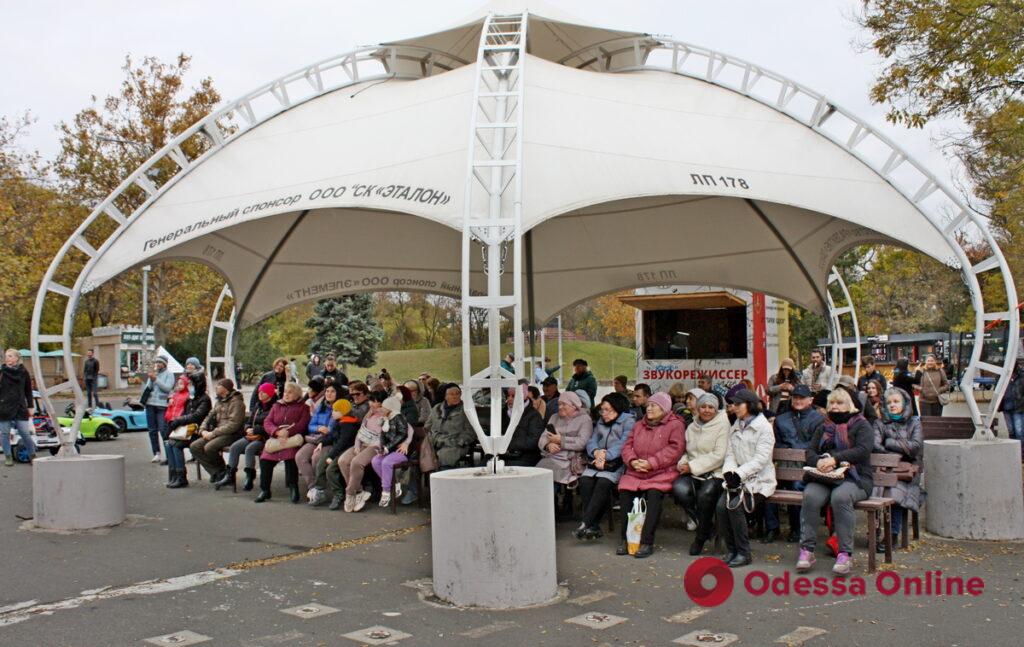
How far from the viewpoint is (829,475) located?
759 cm

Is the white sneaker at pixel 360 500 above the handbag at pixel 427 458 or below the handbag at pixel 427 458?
below

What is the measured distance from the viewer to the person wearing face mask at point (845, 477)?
7.32 meters

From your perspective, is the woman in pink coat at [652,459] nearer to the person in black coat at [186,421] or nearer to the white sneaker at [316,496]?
the white sneaker at [316,496]

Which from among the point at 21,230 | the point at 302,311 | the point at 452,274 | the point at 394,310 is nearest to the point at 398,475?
the point at 452,274

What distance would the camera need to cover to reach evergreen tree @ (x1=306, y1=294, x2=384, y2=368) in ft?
168

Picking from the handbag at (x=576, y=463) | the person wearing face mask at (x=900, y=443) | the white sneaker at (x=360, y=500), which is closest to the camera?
the person wearing face mask at (x=900, y=443)

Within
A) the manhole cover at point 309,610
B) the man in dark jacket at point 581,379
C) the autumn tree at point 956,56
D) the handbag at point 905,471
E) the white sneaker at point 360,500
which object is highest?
the autumn tree at point 956,56

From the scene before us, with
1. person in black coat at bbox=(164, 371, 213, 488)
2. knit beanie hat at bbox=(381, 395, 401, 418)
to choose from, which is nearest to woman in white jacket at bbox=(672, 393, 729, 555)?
knit beanie hat at bbox=(381, 395, 401, 418)

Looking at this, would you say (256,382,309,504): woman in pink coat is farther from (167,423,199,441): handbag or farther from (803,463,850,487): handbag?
(803,463,850,487): handbag

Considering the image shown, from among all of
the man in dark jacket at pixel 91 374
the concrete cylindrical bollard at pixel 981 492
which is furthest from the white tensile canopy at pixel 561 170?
the man in dark jacket at pixel 91 374

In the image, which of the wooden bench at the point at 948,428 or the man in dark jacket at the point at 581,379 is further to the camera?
the man in dark jacket at the point at 581,379

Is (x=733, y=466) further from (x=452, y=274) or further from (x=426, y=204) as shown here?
(x=452, y=274)

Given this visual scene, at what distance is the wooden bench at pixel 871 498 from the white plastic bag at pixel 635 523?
1.07 m

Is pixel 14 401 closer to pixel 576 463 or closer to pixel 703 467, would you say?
pixel 576 463
